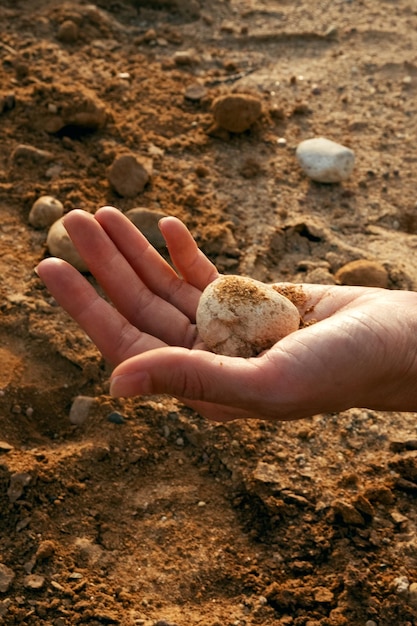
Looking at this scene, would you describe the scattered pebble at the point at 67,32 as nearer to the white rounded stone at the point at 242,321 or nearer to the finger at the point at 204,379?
the white rounded stone at the point at 242,321

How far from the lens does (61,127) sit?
441cm

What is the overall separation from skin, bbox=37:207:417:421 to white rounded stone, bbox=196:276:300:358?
8 cm

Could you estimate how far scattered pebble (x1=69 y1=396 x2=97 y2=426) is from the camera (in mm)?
3152

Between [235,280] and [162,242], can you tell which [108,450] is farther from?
[162,242]

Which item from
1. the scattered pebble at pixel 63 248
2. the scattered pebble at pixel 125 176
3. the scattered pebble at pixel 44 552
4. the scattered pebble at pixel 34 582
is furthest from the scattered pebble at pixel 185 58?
the scattered pebble at pixel 34 582

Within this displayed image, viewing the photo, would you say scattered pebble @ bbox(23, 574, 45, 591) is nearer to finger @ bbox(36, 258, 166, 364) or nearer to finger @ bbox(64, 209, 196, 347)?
finger @ bbox(36, 258, 166, 364)

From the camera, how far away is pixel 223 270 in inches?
151

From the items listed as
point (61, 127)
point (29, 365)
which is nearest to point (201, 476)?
point (29, 365)

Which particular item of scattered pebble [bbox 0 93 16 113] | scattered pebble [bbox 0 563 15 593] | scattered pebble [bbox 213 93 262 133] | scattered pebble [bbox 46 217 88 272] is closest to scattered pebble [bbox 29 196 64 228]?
scattered pebble [bbox 46 217 88 272]

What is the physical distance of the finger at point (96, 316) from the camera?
2.59m

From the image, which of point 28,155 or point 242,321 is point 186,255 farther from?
point 28,155

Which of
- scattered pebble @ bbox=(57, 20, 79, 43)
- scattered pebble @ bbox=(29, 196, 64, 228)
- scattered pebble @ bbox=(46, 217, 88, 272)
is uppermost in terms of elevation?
scattered pebble @ bbox=(57, 20, 79, 43)

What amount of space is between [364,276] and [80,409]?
1475 millimetres

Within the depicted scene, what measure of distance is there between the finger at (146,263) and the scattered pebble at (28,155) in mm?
1388
